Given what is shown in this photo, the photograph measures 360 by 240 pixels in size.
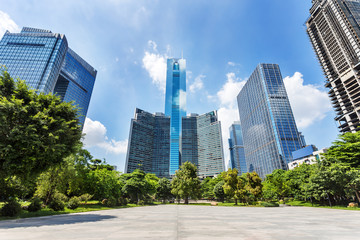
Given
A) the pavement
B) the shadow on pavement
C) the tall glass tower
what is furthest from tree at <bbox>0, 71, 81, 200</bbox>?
the tall glass tower

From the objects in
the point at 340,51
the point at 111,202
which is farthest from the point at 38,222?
the point at 340,51

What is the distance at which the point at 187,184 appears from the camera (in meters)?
40.2

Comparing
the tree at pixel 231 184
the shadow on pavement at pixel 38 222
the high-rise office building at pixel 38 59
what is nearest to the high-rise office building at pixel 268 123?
the tree at pixel 231 184

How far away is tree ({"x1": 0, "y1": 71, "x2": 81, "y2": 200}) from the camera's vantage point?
1099 centimetres

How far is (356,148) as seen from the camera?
2858 centimetres

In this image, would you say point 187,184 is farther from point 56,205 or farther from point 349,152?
point 349,152

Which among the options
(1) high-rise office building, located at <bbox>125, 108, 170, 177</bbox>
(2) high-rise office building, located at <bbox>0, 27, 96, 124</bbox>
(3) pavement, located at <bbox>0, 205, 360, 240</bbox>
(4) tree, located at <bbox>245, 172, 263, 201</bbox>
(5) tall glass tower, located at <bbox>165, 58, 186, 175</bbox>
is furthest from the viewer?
(5) tall glass tower, located at <bbox>165, 58, 186, 175</bbox>

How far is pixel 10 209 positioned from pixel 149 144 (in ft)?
492

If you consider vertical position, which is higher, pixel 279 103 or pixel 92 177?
pixel 279 103

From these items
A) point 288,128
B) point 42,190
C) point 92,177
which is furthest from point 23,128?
point 288,128

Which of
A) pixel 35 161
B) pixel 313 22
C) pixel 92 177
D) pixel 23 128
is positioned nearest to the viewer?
pixel 23 128

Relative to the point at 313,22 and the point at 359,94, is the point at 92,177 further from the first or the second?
the point at 313,22

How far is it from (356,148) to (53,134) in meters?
47.6

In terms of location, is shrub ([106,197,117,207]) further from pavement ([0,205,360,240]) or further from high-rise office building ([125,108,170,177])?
high-rise office building ([125,108,170,177])
